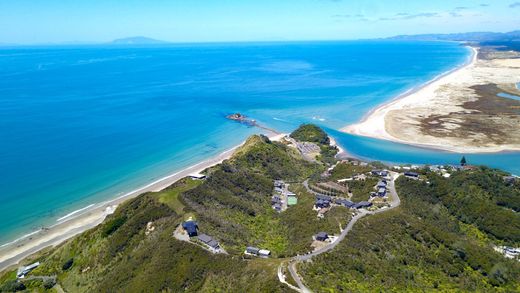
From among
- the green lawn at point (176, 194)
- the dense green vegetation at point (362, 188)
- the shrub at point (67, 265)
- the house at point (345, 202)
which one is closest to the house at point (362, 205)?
the house at point (345, 202)

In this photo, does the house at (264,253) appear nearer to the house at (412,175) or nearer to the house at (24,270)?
the house at (24,270)

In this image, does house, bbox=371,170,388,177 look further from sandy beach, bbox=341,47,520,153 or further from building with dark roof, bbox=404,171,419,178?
sandy beach, bbox=341,47,520,153

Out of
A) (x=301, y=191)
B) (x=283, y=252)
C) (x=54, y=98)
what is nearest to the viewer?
(x=283, y=252)

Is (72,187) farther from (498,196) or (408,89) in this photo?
(408,89)

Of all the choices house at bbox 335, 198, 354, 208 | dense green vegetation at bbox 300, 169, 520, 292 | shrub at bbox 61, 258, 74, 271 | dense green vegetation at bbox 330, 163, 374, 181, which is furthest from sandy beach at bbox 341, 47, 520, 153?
shrub at bbox 61, 258, 74, 271

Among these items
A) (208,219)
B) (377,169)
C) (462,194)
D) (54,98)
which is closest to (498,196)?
(462,194)

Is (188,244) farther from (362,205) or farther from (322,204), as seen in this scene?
(362,205)

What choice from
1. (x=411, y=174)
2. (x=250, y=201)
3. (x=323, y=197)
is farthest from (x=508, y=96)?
(x=250, y=201)
